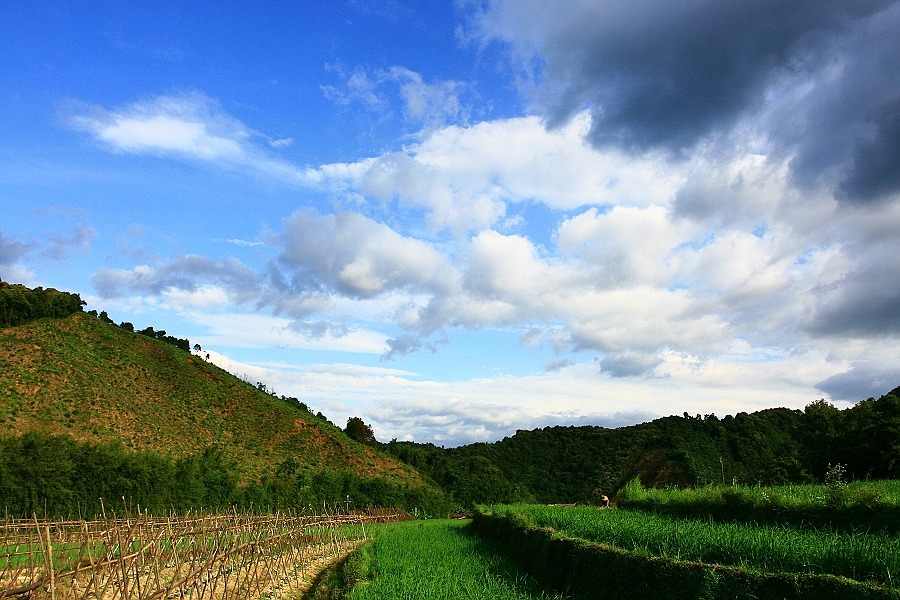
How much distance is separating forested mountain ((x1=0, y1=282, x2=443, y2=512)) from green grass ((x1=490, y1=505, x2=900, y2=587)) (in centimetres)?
3015

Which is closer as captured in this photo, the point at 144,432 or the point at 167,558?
the point at 167,558

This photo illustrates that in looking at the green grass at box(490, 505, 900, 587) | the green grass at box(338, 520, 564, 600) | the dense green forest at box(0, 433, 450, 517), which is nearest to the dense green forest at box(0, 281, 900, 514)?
the dense green forest at box(0, 433, 450, 517)

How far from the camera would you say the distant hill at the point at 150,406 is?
55.8 metres

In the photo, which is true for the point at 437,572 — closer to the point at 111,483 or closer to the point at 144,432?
the point at 111,483

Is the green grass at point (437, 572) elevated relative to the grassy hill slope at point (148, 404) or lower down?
lower down

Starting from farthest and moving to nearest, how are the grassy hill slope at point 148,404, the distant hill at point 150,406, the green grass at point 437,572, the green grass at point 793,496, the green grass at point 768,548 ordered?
the grassy hill slope at point 148,404
the distant hill at point 150,406
the green grass at point 793,496
the green grass at point 437,572
the green grass at point 768,548

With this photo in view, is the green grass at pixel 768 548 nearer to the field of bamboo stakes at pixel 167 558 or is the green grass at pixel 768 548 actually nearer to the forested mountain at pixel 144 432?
the field of bamboo stakes at pixel 167 558

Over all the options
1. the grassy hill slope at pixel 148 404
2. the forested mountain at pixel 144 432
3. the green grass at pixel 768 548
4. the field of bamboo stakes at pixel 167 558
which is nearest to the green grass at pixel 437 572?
the green grass at pixel 768 548

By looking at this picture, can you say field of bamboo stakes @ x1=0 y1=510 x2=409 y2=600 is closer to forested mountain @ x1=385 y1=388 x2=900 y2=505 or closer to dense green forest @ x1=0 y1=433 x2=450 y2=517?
dense green forest @ x1=0 y1=433 x2=450 y2=517

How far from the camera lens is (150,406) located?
213 feet

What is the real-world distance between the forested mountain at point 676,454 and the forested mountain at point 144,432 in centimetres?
1230

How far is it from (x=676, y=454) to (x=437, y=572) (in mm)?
57247

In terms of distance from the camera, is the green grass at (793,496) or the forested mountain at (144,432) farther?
the forested mountain at (144,432)

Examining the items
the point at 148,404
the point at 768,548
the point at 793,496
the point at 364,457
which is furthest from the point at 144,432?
the point at 768,548
